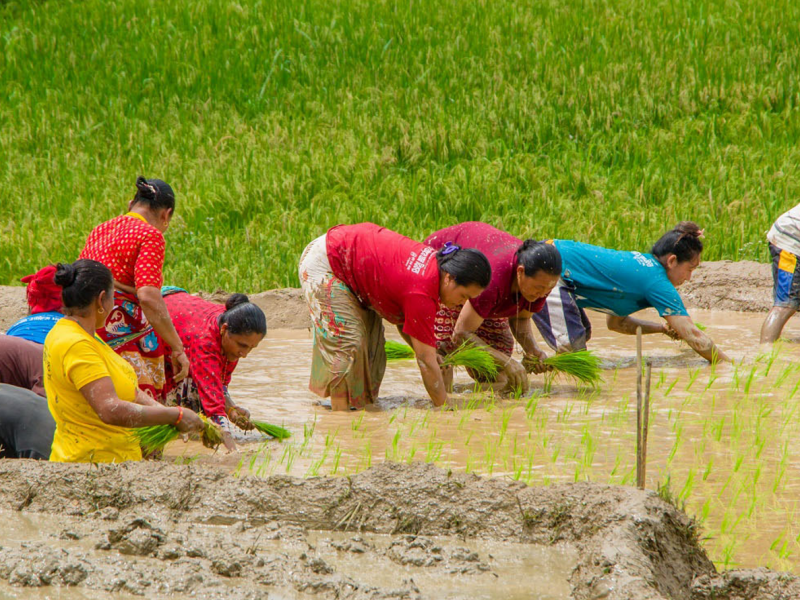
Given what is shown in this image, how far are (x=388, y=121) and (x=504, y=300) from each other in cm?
737

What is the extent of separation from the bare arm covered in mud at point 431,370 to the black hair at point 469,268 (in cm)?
43

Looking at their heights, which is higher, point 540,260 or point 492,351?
point 540,260

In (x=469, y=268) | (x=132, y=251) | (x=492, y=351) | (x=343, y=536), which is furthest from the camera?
(x=492, y=351)

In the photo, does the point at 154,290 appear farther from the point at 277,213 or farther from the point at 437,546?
the point at 277,213

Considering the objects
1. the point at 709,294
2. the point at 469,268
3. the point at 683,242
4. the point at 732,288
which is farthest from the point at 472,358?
the point at 732,288

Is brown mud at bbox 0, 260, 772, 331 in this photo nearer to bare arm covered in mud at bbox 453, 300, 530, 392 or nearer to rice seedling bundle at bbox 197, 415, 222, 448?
bare arm covered in mud at bbox 453, 300, 530, 392

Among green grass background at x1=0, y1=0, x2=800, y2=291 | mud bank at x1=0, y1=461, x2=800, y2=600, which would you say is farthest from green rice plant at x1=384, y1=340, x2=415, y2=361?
mud bank at x1=0, y1=461, x2=800, y2=600

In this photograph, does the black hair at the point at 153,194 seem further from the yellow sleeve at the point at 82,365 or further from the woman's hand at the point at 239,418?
the yellow sleeve at the point at 82,365

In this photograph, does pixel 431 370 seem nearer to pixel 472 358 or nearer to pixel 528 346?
pixel 472 358

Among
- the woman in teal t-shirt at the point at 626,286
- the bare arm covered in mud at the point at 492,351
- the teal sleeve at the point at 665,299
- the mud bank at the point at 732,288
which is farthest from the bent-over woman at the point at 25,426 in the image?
the mud bank at the point at 732,288

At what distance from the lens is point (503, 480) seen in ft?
12.2

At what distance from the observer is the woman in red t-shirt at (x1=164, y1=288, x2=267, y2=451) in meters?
4.75

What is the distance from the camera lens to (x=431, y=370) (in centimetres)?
538

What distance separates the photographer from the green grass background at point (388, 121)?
33.5ft
